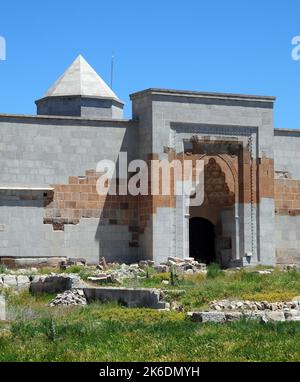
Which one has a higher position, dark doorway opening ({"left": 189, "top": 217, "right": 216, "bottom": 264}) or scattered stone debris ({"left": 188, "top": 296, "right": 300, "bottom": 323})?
dark doorway opening ({"left": 189, "top": 217, "right": 216, "bottom": 264})

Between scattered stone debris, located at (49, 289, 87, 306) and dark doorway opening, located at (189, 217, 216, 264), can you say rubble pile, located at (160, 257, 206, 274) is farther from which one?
scattered stone debris, located at (49, 289, 87, 306)

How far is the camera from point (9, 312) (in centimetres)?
1514

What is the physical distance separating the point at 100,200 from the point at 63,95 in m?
7.57

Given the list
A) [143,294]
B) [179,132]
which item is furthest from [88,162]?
[143,294]

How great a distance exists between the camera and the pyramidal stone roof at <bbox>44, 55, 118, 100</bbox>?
31.2m

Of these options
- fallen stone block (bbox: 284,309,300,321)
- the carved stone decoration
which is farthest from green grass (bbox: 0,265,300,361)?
the carved stone decoration

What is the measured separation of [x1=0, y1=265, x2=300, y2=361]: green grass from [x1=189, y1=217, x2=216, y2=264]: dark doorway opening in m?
11.6

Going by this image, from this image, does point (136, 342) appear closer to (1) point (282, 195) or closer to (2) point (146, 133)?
(2) point (146, 133)

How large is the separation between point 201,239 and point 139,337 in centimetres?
1732

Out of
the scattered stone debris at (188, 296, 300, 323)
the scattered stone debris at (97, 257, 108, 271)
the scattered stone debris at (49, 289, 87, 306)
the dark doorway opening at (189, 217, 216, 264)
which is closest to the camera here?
the scattered stone debris at (188, 296, 300, 323)

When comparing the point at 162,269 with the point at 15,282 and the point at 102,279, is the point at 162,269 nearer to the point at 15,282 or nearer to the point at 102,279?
the point at 102,279

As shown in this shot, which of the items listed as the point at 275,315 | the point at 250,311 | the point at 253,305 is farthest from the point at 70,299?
the point at 275,315

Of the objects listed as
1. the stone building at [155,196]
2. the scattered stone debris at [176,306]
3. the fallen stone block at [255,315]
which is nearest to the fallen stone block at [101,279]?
the stone building at [155,196]

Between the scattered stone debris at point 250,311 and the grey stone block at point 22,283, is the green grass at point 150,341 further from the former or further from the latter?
the grey stone block at point 22,283
